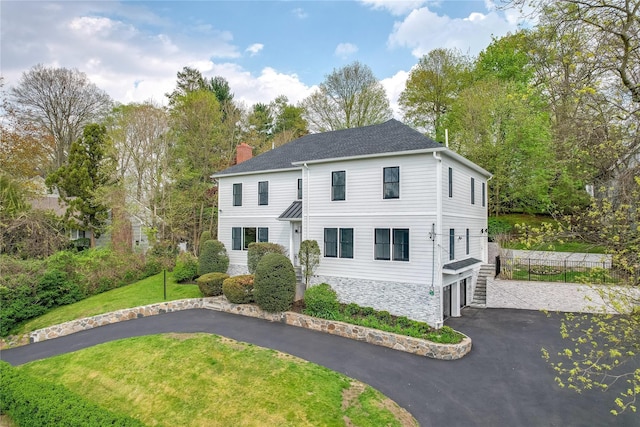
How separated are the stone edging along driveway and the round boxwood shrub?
51 cm

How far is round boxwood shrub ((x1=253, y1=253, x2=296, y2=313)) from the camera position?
1512cm

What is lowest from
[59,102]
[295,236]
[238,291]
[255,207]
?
[238,291]

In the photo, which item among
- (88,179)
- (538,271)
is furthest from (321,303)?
(88,179)

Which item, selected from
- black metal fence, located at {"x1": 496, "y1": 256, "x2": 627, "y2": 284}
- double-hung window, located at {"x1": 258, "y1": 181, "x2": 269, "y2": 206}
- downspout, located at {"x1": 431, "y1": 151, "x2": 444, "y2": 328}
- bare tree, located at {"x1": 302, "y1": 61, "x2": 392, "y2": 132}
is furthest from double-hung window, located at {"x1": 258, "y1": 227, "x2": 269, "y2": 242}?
bare tree, located at {"x1": 302, "y1": 61, "x2": 392, "y2": 132}

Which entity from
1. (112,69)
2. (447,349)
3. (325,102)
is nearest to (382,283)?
(447,349)

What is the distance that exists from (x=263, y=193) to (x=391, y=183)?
8.26 metres

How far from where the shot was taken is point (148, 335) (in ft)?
42.8

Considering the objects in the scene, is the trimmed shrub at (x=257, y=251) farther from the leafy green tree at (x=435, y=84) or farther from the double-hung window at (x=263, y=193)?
the leafy green tree at (x=435, y=84)

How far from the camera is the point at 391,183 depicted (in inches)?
574

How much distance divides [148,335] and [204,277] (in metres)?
5.08

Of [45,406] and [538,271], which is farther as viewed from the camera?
[538,271]

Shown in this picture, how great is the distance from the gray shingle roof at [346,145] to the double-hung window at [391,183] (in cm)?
86

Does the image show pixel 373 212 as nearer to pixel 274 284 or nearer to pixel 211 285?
pixel 274 284

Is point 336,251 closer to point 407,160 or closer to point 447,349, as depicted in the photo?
point 407,160
